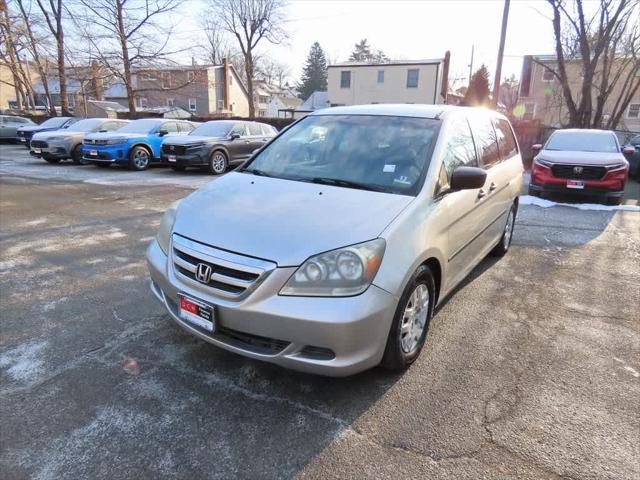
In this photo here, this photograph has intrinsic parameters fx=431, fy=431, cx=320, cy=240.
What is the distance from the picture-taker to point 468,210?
3.60 metres

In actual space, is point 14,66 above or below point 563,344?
above

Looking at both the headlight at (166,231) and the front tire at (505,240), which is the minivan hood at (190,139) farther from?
the headlight at (166,231)

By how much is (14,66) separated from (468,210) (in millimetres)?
32491

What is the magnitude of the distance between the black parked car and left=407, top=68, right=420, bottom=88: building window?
2956 centimetres

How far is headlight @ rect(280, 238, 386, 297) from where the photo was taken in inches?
91.3

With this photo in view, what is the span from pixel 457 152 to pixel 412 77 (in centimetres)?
3951

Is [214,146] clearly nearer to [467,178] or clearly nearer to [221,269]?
[467,178]

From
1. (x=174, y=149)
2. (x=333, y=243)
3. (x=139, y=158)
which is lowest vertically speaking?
(x=139, y=158)

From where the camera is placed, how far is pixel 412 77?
39.7m

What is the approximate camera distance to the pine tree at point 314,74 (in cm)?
6812

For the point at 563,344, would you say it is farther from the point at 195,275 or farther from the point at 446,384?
the point at 195,275

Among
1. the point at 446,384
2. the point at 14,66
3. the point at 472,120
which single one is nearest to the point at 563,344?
the point at 446,384

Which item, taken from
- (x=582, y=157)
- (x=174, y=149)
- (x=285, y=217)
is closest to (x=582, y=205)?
(x=582, y=157)

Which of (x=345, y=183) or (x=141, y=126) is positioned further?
(x=141, y=126)
